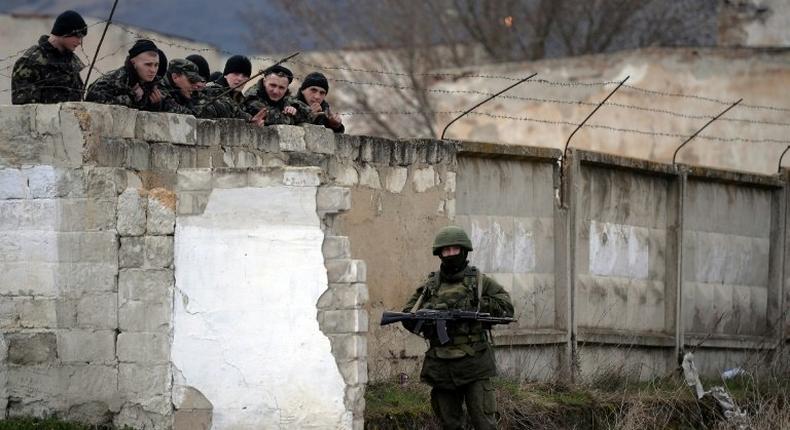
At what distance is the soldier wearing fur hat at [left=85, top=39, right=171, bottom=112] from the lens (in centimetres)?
1065

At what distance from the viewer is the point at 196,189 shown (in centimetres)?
993

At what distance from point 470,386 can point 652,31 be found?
26.0 meters

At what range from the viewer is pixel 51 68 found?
10.7 metres

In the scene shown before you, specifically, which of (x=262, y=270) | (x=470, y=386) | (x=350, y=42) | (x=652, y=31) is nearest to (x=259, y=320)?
(x=262, y=270)

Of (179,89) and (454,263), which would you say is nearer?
(454,263)

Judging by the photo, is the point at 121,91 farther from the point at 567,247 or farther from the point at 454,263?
the point at 567,247

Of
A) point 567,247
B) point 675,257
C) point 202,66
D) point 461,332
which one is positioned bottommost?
point 461,332

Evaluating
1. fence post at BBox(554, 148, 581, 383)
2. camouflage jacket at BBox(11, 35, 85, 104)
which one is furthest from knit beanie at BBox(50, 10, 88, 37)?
fence post at BBox(554, 148, 581, 383)

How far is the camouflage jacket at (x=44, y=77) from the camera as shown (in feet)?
34.7

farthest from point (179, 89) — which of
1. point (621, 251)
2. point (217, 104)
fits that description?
point (621, 251)

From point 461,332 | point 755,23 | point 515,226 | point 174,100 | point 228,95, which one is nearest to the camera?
point 461,332

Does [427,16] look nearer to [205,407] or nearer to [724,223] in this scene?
[724,223]

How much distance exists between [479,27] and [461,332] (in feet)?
83.7

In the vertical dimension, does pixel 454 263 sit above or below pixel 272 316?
above
